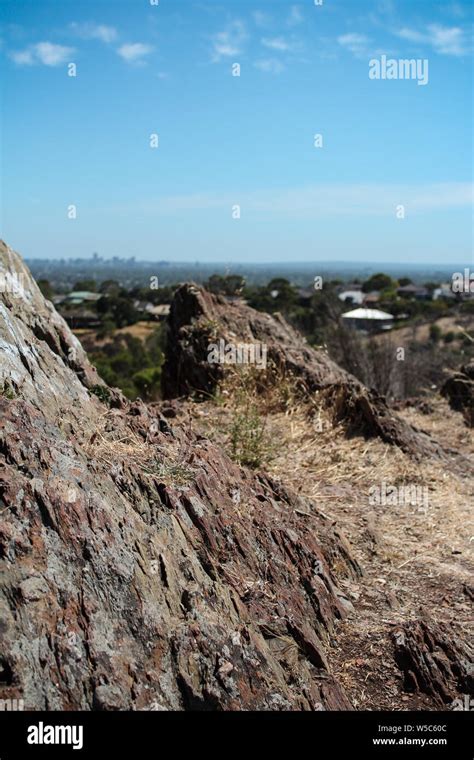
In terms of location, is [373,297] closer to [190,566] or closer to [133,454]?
[133,454]

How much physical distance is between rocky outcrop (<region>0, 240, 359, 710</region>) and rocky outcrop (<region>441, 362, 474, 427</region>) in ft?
17.0

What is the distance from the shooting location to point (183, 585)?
3.50m

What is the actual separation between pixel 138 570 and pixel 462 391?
7275 mm

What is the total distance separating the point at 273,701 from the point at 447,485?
4.09m

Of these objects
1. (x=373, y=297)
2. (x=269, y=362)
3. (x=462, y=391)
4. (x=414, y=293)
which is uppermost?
(x=414, y=293)

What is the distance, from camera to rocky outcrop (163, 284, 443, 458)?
7.59 meters

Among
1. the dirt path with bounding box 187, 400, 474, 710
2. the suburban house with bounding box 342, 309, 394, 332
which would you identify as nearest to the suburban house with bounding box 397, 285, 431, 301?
the suburban house with bounding box 342, 309, 394, 332

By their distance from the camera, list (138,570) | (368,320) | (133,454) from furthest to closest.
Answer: (368,320), (133,454), (138,570)

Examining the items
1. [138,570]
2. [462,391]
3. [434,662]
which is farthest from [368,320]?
[138,570]

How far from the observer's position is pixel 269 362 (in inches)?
332

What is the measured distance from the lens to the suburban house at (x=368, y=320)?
845 inches

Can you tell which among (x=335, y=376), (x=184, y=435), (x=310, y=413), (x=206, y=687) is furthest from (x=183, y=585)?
(x=335, y=376)

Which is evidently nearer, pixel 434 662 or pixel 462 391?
pixel 434 662
